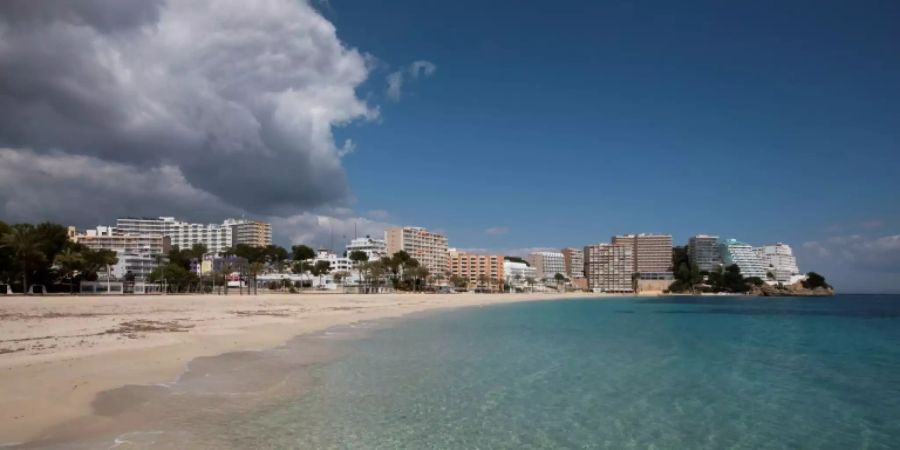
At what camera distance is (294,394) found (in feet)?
45.2

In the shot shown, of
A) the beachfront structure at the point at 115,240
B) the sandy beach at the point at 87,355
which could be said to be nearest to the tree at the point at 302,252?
the beachfront structure at the point at 115,240

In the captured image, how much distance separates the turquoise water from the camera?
416 inches

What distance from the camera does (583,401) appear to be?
13961mm

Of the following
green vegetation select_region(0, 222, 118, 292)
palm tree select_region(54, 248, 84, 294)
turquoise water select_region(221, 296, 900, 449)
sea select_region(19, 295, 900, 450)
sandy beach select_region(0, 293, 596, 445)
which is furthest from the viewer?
palm tree select_region(54, 248, 84, 294)

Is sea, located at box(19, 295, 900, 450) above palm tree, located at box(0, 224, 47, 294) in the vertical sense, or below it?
below

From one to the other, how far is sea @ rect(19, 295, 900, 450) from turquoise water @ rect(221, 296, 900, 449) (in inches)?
1.6

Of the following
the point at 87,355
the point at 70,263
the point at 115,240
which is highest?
the point at 115,240

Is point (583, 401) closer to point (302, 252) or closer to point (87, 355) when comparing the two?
point (87, 355)

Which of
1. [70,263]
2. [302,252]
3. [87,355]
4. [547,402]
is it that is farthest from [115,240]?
[547,402]

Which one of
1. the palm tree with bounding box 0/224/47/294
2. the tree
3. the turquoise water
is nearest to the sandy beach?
the turquoise water

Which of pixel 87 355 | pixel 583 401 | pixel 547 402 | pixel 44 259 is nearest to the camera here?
pixel 547 402

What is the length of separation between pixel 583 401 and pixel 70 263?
80557 millimetres

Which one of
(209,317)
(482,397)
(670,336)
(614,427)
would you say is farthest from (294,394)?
(670,336)

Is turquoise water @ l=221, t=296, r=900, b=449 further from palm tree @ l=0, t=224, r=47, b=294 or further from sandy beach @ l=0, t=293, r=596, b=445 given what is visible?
palm tree @ l=0, t=224, r=47, b=294
